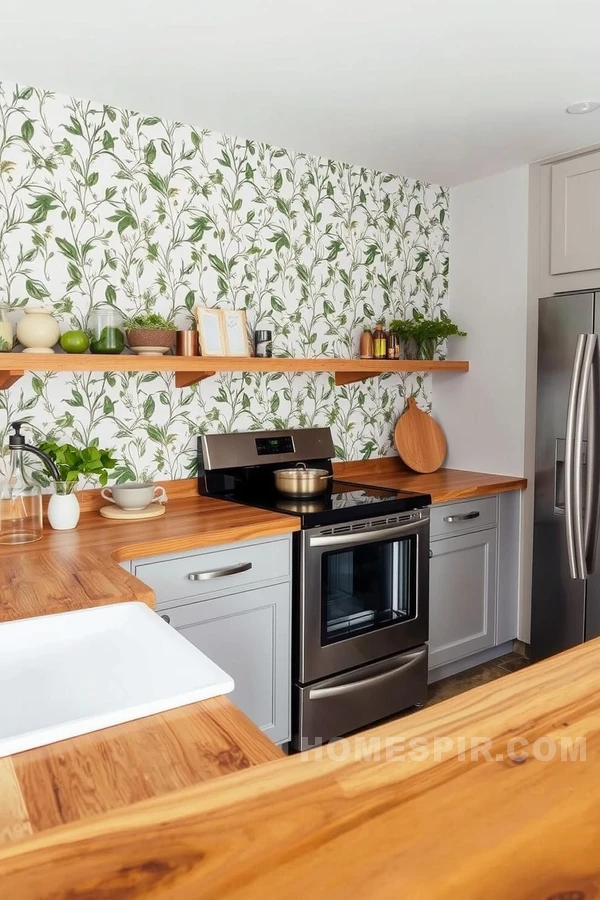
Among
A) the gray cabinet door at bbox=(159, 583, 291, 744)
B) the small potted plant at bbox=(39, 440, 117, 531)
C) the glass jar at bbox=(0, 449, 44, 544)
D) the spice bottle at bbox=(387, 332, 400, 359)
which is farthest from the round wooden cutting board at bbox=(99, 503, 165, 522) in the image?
the spice bottle at bbox=(387, 332, 400, 359)

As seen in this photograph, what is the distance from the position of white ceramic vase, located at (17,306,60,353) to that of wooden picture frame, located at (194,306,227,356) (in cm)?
60

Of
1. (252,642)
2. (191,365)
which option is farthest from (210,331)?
(252,642)

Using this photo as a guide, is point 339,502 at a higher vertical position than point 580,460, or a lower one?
lower

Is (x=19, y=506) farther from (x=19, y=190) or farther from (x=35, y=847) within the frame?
(x=35, y=847)

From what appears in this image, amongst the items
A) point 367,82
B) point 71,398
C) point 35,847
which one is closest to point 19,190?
point 71,398

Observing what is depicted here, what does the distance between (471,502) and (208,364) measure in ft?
4.45

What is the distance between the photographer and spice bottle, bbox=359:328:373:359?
10.9ft

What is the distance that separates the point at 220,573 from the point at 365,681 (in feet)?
2.51

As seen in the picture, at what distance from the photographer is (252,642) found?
2.34 metres

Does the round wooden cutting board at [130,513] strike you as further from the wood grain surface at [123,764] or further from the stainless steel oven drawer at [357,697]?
the wood grain surface at [123,764]

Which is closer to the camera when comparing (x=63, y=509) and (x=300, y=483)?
(x=63, y=509)

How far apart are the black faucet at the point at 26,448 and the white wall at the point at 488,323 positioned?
2.15 meters

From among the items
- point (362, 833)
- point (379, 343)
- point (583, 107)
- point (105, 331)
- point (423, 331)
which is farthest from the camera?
point (423, 331)

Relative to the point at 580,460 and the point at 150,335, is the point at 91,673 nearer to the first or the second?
the point at 150,335
